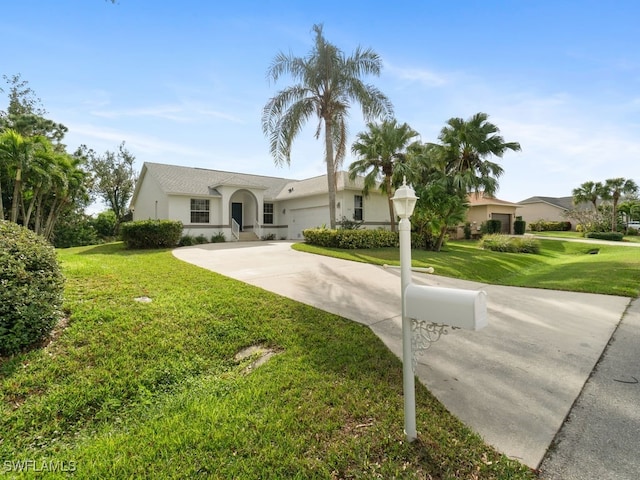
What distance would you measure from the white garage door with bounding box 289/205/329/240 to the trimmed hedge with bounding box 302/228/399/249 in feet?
14.1

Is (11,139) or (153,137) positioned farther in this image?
(153,137)

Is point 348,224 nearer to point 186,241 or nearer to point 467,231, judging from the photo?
point 186,241

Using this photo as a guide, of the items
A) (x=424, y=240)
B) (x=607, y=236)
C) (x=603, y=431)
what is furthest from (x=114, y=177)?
(x=607, y=236)

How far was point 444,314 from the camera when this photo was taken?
215 cm

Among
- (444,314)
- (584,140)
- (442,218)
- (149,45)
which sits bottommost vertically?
(444,314)

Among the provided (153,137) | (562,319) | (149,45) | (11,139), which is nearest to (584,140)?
(562,319)

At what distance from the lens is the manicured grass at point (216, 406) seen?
7.31 ft

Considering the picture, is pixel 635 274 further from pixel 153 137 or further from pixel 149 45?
pixel 153 137

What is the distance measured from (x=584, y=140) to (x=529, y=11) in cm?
767

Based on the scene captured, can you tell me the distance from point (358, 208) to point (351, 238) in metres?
6.45

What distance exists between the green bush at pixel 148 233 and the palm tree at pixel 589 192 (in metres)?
42.8

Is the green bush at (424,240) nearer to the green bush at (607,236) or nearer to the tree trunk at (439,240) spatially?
the tree trunk at (439,240)

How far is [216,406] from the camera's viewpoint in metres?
2.88

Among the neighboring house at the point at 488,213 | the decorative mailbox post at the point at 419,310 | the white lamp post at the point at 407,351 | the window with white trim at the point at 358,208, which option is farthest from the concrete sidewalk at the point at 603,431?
the neighboring house at the point at 488,213
